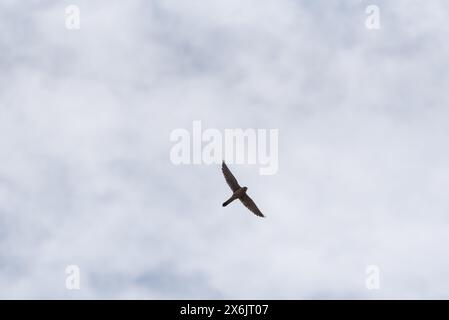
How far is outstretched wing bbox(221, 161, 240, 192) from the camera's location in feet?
262

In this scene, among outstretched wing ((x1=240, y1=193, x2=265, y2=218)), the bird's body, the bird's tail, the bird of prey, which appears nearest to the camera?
the bird's tail

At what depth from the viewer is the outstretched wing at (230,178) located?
79.9 meters

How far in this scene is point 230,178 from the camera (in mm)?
79938

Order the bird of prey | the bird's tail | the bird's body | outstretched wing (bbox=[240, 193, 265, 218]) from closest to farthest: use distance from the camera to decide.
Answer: the bird's tail → the bird of prey → the bird's body → outstretched wing (bbox=[240, 193, 265, 218])

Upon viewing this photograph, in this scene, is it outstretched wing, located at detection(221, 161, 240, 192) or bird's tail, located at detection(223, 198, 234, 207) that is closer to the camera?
bird's tail, located at detection(223, 198, 234, 207)

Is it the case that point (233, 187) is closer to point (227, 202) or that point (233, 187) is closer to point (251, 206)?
point (227, 202)

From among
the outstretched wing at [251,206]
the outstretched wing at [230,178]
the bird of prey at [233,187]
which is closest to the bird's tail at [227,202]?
the bird of prey at [233,187]

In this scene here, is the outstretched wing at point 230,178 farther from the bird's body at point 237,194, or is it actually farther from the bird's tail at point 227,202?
the bird's tail at point 227,202

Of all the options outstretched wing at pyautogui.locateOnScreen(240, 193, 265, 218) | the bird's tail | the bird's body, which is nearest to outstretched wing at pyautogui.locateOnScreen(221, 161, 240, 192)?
the bird's body

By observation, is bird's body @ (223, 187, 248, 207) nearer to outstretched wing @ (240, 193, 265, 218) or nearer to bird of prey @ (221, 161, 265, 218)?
bird of prey @ (221, 161, 265, 218)
